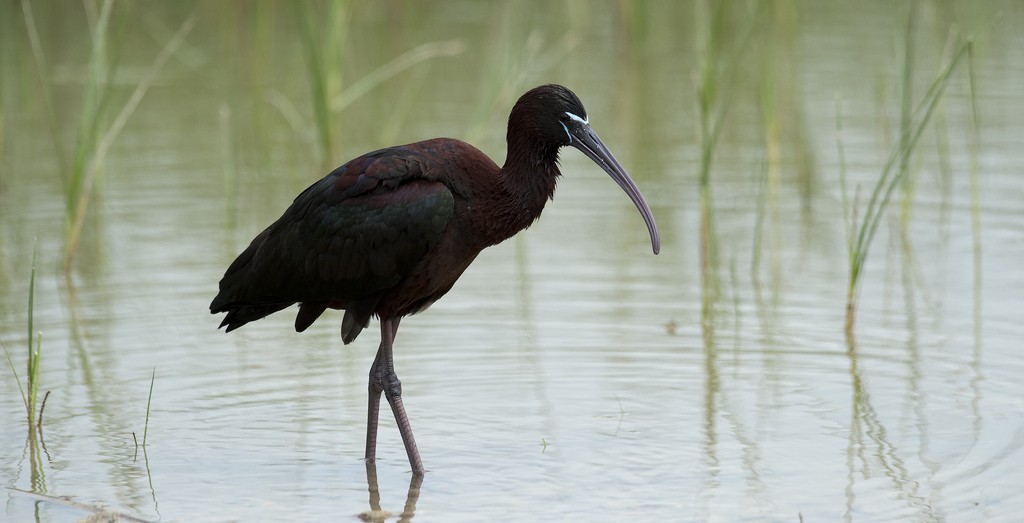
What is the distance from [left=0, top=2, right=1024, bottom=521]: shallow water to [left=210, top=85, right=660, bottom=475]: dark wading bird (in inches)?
26.0

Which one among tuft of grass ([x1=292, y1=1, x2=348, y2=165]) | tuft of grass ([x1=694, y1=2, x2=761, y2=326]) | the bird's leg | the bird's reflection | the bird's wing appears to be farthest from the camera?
tuft of grass ([x1=292, y1=1, x2=348, y2=165])

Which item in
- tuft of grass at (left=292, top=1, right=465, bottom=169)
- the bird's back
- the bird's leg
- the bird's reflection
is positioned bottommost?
the bird's reflection

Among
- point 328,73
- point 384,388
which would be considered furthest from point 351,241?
point 328,73

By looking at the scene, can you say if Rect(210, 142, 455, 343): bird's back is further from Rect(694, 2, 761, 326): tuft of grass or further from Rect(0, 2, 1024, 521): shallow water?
Rect(694, 2, 761, 326): tuft of grass

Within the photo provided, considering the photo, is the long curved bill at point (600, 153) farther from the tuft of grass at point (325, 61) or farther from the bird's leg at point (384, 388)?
the tuft of grass at point (325, 61)

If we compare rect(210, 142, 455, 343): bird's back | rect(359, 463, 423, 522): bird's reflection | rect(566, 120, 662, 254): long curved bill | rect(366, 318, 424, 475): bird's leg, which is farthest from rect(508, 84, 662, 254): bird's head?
rect(359, 463, 423, 522): bird's reflection

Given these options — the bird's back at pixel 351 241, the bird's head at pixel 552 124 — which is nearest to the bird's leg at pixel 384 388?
the bird's back at pixel 351 241

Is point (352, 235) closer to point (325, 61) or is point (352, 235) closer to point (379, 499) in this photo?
point (379, 499)

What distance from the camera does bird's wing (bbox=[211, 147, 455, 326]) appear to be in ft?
18.2

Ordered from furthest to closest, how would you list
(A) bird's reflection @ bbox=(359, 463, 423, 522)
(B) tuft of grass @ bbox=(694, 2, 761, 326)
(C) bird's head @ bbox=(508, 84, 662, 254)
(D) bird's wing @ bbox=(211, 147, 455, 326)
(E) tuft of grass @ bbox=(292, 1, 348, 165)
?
(E) tuft of grass @ bbox=(292, 1, 348, 165)
(B) tuft of grass @ bbox=(694, 2, 761, 326)
(C) bird's head @ bbox=(508, 84, 662, 254)
(D) bird's wing @ bbox=(211, 147, 455, 326)
(A) bird's reflection @ bbox=(359, 463, 423, 522)

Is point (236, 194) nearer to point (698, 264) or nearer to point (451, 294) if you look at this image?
point (451, 294)

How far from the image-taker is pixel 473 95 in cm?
1327

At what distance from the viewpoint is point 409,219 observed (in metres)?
5.53

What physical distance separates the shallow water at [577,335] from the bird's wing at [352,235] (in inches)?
27.3
